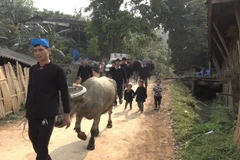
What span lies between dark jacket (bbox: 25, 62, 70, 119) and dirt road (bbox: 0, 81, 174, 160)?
8.69ft

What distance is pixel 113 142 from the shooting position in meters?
7.52

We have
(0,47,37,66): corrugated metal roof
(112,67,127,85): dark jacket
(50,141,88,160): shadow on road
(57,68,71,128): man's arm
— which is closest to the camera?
(57,68,71,128): man's arm

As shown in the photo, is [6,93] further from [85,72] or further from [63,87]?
[63,87]

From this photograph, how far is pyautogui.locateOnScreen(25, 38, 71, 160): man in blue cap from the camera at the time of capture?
3883 mm

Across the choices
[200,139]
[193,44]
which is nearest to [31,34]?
[193,44]

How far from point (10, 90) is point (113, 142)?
536cm

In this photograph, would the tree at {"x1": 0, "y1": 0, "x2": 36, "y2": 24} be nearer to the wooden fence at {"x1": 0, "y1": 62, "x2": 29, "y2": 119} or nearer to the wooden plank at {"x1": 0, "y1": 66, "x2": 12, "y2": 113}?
the wooden fence at {"x1": 0, "y1": 62, "x2": 29, "y2": 119}

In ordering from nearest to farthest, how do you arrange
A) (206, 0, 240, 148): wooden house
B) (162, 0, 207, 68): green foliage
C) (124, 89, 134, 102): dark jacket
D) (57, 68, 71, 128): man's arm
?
1. (57, 68, 71, 128): man's arm
2. (206, 0, 240, 148): wooden house
3. (124, 89, 134, 102): dark jacket
4. (162, 0, 207, 68): green foliage

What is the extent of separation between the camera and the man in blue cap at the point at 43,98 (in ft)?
12.7

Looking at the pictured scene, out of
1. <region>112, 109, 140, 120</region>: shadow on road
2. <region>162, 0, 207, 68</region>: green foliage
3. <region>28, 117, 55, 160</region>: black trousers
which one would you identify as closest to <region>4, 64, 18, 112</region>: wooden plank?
<region>112, 109, 140, 120</region>: shadow on road

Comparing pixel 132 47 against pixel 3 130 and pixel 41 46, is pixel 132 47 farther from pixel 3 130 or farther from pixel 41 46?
pixel 41 46

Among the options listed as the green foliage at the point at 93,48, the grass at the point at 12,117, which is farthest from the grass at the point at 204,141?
the green foliage at the point at 93,48

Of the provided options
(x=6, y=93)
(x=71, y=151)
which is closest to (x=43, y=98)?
(x=71, y=151)

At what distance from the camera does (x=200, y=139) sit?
723 cm
